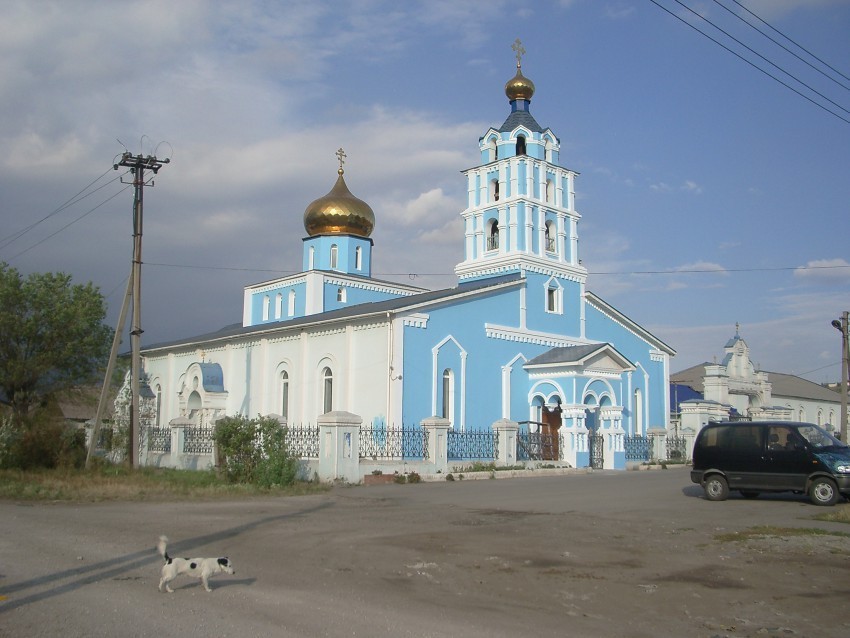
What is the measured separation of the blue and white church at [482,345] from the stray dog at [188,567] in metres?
16.8

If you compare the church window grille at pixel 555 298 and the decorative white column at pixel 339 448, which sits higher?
the church window grille at pixel 555 298

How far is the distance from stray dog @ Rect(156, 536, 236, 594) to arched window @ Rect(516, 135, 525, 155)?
81.3 ft

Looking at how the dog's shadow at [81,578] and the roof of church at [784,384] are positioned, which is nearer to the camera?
the dog's shadow at [81,578]

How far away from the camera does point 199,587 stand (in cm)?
697

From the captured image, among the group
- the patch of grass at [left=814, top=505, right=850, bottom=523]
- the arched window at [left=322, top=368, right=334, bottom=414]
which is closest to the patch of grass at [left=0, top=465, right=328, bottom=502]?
the arched window at [left=322, top=368, right=334, bottom=414]

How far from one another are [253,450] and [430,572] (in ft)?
36.1

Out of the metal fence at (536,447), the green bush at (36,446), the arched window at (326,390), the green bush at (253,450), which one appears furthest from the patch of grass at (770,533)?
the arched window at (326,390)

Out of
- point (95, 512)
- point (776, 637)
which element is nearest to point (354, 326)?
point (95, 512)

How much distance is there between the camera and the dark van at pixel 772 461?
13.7 metres

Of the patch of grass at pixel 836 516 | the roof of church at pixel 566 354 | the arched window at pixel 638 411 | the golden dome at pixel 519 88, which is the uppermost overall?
the golden dome at pixel 519 88

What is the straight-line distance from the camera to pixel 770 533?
398 inches

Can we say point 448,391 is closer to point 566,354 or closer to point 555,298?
point 566,354

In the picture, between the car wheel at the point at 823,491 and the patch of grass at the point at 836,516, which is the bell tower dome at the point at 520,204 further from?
the patch of grass at the point at 836,516

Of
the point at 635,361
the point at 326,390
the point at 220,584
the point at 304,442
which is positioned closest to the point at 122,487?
the point at 304,442
